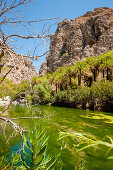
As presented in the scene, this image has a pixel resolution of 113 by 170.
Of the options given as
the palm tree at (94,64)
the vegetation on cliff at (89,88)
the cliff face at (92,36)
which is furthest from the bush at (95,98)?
the cliff face at (92,36)

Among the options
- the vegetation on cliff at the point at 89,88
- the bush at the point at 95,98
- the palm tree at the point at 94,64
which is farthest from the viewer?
the palm tree at the point at 94,64

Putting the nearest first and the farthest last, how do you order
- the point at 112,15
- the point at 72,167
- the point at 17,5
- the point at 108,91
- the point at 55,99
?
the point at 17,5 < the point at 72,167 < the point at 108,91 < the point at 55,99 < the point at 112,15

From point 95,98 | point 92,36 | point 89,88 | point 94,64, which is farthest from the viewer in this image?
point 92,36

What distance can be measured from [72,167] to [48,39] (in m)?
5.09

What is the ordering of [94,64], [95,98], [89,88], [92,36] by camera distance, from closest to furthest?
[95,98]
[89,88]
[94,64]
[92,36]

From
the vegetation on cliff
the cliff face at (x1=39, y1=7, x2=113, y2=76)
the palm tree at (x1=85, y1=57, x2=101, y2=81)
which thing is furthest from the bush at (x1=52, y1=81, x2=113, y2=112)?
the cliff face at (x1=39, y1=7, x2=113, y2=76)

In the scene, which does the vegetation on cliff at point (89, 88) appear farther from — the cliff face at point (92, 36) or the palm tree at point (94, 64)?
the cliff face at point (92, 36)

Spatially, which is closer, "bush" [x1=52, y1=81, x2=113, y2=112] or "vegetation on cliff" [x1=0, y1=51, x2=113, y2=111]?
"bush" [x1=52, y1=81, x2=113, y2=112]

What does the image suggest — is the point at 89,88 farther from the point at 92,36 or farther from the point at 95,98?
the point at 92,36

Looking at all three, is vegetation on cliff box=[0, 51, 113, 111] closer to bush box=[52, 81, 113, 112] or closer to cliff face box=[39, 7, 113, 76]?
bush box=[52, 81, 113, 112]

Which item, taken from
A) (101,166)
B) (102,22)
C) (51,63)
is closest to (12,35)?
(101,166)

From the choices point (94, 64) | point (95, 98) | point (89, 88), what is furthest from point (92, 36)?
point (95, 98)

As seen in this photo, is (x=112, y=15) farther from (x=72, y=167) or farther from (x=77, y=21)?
(x=72, y=167)

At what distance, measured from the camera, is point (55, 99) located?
1444 inches
